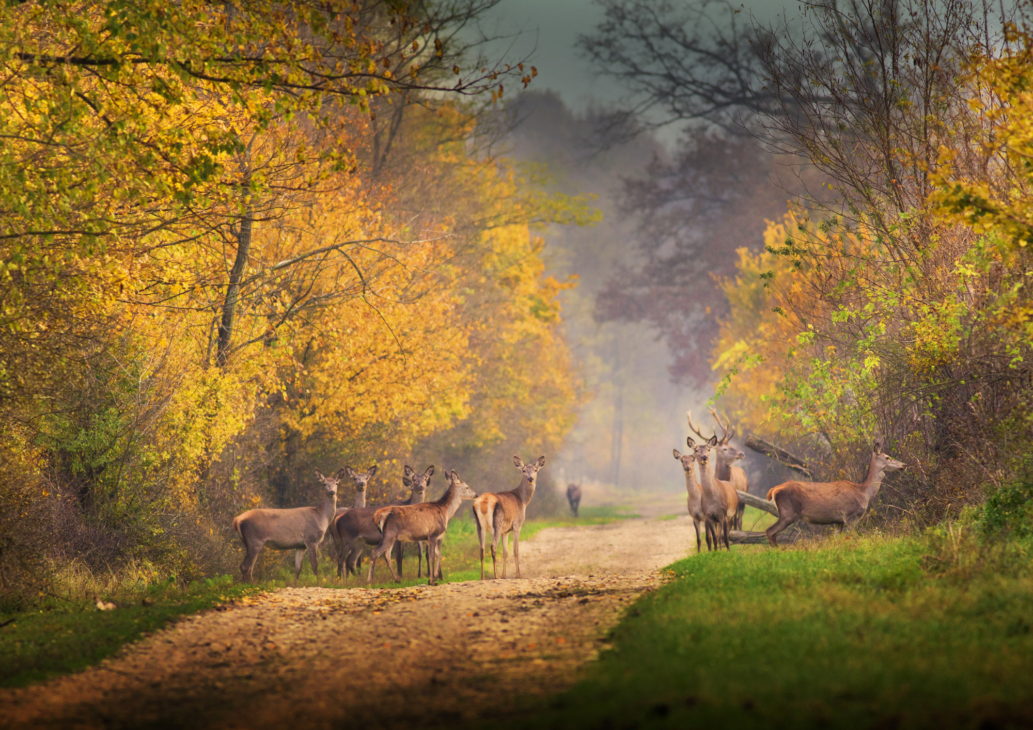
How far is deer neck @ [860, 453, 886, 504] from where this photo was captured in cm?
1566

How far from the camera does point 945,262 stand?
556 inches

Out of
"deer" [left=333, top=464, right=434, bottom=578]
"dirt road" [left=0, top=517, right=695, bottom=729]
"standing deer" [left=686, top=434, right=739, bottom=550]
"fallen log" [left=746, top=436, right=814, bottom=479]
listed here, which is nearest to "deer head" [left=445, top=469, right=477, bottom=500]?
"deer" [left=333, top=464, right=434, bottom=578]

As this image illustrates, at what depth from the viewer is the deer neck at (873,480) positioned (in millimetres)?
15664

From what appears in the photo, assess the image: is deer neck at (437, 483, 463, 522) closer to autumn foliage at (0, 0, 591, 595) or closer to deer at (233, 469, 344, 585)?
deer at (233, 469, 344, 585)

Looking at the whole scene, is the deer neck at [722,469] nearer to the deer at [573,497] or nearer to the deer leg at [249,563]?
the deer leg at [249,563]

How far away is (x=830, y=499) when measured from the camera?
50.9ft

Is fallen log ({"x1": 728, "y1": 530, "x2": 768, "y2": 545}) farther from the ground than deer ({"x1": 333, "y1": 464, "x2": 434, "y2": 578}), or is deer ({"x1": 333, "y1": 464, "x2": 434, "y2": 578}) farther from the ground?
deer ({"x1": 333, "y1": 464, "x2": 434, "y2": 578})

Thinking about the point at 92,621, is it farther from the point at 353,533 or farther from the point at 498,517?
the point at 498,517

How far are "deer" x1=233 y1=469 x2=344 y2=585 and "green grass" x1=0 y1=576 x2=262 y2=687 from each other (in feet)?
12.2

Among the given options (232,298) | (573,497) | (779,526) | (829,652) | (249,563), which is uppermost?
(232,298)

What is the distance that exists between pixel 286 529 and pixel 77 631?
7.14 meters

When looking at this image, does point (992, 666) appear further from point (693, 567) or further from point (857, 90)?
point (857, 90)

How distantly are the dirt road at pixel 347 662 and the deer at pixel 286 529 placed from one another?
4.08 metres

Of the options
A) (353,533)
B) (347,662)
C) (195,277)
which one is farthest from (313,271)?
(347,662)
